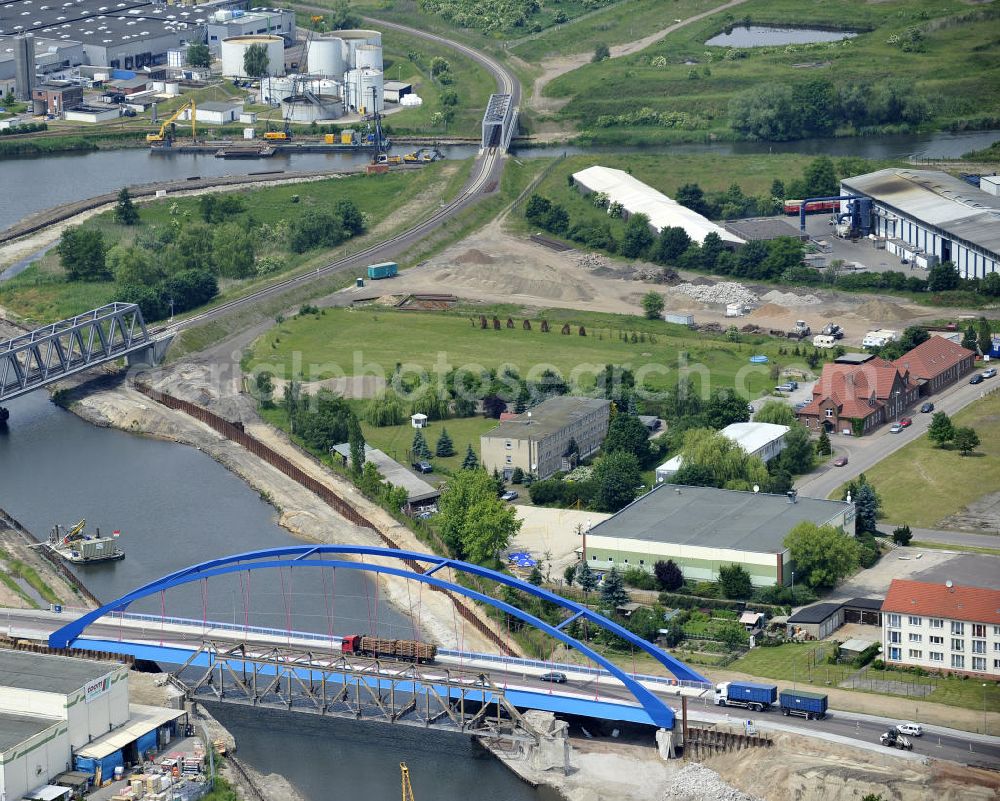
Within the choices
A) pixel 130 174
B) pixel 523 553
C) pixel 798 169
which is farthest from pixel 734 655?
pixel 130 174

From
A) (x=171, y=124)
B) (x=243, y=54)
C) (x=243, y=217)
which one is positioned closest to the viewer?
(x=243, y=217)

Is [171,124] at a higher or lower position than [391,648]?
higher

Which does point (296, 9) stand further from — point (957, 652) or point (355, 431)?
point (957, 652)

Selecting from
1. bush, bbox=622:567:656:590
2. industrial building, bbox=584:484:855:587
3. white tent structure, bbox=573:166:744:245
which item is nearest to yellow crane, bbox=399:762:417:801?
bush, bbox=622:567:656:590

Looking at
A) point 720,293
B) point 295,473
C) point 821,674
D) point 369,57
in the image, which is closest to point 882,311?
point 720,293

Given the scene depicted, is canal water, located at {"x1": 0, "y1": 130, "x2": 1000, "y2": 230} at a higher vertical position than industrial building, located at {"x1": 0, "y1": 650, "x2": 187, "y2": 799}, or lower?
higher

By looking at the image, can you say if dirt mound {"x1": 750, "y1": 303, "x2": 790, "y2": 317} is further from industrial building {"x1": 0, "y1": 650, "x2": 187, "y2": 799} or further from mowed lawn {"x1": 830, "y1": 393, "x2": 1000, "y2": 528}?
industrial building {"x1": 0, "y1": 650, "x2": 187, "y2": 799}

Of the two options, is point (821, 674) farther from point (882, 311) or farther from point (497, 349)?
point (882, 311)
